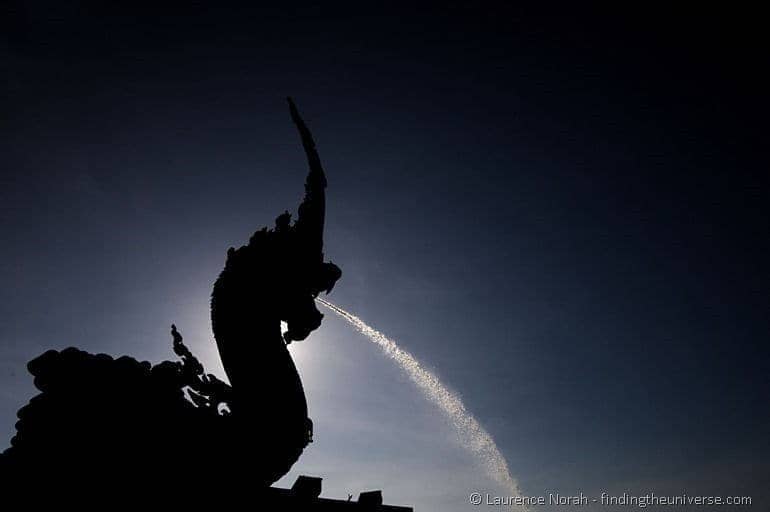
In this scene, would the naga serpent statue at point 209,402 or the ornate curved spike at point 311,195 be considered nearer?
the naga serpent statue at point 209,402

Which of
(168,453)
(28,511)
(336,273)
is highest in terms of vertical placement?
(336,273)

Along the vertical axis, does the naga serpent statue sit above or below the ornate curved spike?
below

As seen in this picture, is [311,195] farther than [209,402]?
Yes

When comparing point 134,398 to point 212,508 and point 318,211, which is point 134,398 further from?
point 318,211

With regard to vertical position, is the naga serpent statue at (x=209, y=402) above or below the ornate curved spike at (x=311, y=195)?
below

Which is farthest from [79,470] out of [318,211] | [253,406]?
[318,211]

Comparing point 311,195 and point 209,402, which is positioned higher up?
point 311,195

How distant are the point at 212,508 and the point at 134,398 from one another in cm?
197

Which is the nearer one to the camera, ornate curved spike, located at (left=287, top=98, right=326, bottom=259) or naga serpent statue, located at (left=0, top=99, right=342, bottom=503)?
naga serpent statue, located at (left=0, top=99, right=342, bottom=503)

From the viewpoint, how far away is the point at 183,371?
6977 millimetres

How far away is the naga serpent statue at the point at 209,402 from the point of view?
581 centimetres

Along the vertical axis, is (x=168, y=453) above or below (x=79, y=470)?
above

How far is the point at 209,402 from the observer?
6.89 metres

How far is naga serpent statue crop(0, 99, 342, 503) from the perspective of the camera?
5.81 meters
